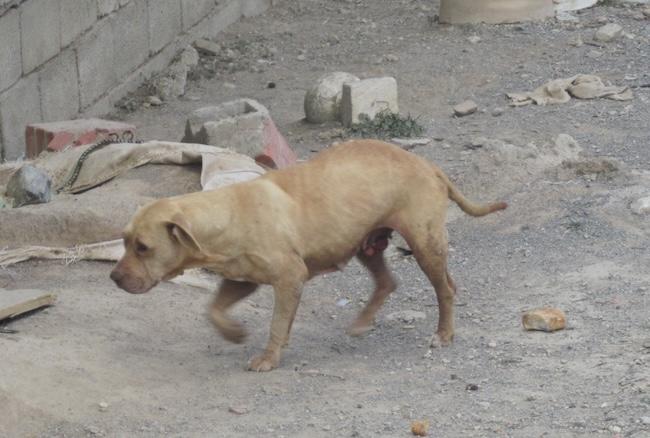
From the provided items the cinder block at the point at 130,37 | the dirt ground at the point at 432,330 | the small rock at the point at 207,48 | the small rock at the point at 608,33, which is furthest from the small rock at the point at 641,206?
the small rock at the point at 207,48

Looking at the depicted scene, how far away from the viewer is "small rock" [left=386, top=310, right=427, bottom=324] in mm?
6931

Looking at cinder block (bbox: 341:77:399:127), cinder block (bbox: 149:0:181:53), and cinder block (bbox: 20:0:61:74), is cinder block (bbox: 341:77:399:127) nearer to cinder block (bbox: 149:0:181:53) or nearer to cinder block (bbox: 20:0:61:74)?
cinder block (bbox: 20:0:61:74)

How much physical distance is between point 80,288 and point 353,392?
6.61 ft

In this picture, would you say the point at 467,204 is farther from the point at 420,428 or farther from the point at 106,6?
the point at 106,6

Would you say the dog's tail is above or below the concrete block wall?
above

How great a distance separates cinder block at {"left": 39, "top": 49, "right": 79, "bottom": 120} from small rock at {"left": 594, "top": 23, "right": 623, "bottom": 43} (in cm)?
499

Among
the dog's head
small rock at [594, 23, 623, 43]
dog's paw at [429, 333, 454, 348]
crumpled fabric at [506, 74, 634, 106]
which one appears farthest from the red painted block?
small rock at [594, 23, 623, 43]

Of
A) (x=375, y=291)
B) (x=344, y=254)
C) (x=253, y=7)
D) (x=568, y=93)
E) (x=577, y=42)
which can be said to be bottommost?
(x=253, y=7)

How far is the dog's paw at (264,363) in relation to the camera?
6.04 metres

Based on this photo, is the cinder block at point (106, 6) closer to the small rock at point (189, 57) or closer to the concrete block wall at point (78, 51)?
the concrete block wall at point (78, 51)

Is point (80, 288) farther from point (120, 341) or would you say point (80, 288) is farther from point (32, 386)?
point (32, 386)

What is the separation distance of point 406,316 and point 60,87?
4554 mm

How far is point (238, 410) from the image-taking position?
5.53 m

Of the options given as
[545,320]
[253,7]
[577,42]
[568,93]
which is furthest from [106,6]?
[545,320]
